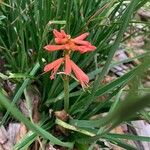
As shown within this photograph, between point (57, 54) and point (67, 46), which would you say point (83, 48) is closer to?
point (67, 46)

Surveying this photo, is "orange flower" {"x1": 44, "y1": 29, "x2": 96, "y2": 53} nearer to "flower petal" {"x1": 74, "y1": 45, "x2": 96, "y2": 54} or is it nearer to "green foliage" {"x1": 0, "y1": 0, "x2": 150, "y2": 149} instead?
"flower petal" {"x1": 74, "y1": 45, "x2": 96, "y2": 54}

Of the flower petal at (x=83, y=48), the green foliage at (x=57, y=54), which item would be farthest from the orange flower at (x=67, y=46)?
the green foliage at (x=57, y=54)

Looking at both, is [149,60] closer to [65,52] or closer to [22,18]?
[65,52]

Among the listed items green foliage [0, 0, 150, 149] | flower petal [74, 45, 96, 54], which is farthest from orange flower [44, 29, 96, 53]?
green foliage [0, 0, 150, 149]

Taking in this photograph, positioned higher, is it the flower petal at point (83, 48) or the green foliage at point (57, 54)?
the flower petal at point (83, 48)

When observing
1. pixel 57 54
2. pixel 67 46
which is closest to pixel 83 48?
pixel 67 46

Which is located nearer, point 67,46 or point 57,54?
point 67,46

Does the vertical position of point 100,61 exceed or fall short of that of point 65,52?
it falls short

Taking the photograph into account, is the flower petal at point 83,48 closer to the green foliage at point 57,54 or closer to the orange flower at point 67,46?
the orange flower at point 67,46

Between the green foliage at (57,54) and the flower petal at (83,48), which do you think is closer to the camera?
the flower petal at (83,48)

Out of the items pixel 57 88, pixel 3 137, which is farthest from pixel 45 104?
pixel 3 137

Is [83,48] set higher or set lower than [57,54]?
higher
